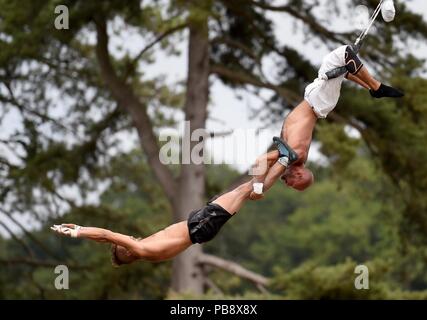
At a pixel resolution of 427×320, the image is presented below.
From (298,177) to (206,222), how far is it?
941mm

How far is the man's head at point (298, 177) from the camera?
9.92m

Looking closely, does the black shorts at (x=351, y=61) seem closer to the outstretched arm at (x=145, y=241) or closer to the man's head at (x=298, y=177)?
the man's head at (x=298, y=177)

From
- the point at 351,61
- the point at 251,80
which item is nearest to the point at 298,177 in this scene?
the point at 351,61

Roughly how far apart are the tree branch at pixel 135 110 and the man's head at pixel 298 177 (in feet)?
33.5

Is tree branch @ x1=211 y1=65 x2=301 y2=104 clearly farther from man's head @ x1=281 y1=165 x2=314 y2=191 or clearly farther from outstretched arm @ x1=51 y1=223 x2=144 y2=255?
outstretched arm @ x1=51 y1=223 x2=144 y2=255

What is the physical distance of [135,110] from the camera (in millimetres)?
20266

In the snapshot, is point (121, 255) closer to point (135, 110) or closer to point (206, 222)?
point (206, 222)

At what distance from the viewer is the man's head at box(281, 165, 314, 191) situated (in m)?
9.92

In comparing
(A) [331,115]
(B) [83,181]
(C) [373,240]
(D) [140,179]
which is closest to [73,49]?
(B) [83,181]

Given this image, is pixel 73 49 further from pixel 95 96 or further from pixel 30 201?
pixel 30 201

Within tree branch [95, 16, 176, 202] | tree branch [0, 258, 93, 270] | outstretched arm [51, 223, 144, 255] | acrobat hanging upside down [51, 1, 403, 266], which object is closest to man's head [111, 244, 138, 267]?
acrobat hanging upside down [51, 1, 403, 266]

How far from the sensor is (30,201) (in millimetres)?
21500

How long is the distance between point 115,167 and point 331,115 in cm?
616

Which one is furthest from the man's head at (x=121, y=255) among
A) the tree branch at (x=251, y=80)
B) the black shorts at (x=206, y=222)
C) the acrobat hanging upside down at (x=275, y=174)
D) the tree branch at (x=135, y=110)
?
the tree branch at (x=135, y=110)
